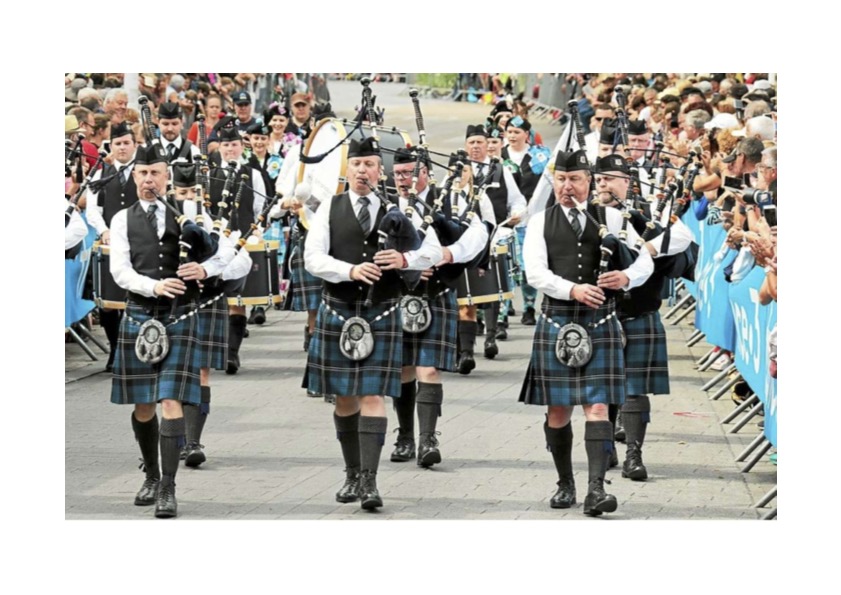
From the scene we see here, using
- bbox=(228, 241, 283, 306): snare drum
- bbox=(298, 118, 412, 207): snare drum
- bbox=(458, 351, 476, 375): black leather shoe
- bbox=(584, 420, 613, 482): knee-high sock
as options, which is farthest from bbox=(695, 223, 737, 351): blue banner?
bbox=(228, 241, 283, 306): snare drum

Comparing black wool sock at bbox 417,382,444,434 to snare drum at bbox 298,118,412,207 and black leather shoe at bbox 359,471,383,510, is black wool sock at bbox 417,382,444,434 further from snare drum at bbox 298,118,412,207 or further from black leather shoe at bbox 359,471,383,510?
snare drum at bbox 298,118,412,207

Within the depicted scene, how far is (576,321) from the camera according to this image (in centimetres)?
629

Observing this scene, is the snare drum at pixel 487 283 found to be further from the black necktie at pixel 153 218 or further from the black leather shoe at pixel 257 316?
the black necktie at pixel 153 218

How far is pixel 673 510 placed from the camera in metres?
6.42

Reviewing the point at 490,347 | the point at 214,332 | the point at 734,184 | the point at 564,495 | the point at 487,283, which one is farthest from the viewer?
the point at 490,347

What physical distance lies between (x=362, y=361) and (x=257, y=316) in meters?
5.63

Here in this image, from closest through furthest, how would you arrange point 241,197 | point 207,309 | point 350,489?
point 350,489, point 207,309, point 241,197

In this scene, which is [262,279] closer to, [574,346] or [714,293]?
[714,293]

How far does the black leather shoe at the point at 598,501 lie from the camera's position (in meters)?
6.16

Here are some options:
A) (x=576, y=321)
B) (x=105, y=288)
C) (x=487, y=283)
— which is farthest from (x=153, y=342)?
(x=487, y=283)

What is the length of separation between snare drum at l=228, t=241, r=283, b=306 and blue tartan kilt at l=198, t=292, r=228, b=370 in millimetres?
2332

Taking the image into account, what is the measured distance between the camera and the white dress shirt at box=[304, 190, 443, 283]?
620cm

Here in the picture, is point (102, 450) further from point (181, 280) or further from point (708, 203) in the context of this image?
point (708, 203)
